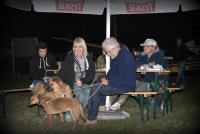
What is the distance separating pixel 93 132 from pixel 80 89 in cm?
105

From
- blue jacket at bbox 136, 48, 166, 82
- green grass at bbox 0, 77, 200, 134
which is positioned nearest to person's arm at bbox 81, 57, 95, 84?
green grass at bbox 0, 77, 200, 134

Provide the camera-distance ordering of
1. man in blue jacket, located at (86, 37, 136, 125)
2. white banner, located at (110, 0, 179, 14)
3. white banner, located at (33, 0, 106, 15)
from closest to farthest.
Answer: man in blue jacket, located at (86, 37, 136, 125), white banner, located at (33, 0, 106, 15), white banner, located at (110, 0, 179, 14)

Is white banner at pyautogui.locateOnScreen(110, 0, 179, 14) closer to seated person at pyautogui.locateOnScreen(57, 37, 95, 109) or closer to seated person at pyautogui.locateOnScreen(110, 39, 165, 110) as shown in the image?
seated person at pyautogui.locateOnScreen(110, 39, 165, 110)

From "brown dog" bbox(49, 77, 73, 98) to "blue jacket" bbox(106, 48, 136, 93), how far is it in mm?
743

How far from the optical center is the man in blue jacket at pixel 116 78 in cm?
652

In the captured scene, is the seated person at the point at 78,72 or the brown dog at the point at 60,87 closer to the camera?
the brown dog at the point at 60,87

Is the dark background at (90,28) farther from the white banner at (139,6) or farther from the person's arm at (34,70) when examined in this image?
the white banner at (139,6)

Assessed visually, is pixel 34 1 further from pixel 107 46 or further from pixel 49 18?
pixel 49 18

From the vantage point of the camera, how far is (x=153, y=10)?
24.8ft

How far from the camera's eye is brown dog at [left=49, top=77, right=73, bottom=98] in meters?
6.41

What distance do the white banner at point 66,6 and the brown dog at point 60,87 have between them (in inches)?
61.5

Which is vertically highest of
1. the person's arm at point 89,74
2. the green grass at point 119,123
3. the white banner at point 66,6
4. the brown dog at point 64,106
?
the white banner at point 66,6

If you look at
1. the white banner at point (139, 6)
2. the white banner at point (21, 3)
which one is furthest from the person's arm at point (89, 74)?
the white banner at point (21, 3)

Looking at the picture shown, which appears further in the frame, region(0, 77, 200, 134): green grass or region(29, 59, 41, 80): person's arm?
region(29, 59, 41, 80): person's arm
